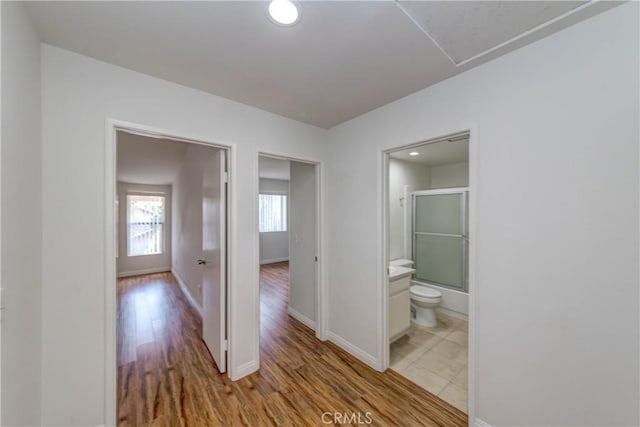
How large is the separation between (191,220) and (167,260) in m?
3.20

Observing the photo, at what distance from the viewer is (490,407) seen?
1475 millimetres

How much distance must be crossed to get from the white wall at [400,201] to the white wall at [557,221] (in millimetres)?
2009

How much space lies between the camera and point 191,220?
3.83m

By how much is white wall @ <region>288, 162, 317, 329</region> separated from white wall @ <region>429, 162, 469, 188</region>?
2.77 m

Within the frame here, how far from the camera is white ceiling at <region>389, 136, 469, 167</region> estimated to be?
9.78 ft

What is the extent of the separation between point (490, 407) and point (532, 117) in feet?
6.05

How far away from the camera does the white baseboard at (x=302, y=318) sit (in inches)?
115

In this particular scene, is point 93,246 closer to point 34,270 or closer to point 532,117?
point 34,270

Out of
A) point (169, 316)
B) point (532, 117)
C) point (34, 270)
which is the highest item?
point (532, 117)

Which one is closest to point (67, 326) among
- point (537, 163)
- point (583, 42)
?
point (537, 163)

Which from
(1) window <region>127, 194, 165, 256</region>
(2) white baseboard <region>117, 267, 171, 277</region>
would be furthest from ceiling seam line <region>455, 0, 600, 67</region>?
(2) white baseboard <region>117, 267, 171, 277</region>

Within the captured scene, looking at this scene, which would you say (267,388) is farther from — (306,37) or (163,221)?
(163,221)

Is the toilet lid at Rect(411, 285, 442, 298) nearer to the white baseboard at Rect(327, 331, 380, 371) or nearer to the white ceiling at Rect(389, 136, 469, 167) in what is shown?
the white baseboard at Rect(327, 331, 380, 371)

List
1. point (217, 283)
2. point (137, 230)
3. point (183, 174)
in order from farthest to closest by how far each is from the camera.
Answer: point (137, 230)
point (183, 174)
point (217, 283)
